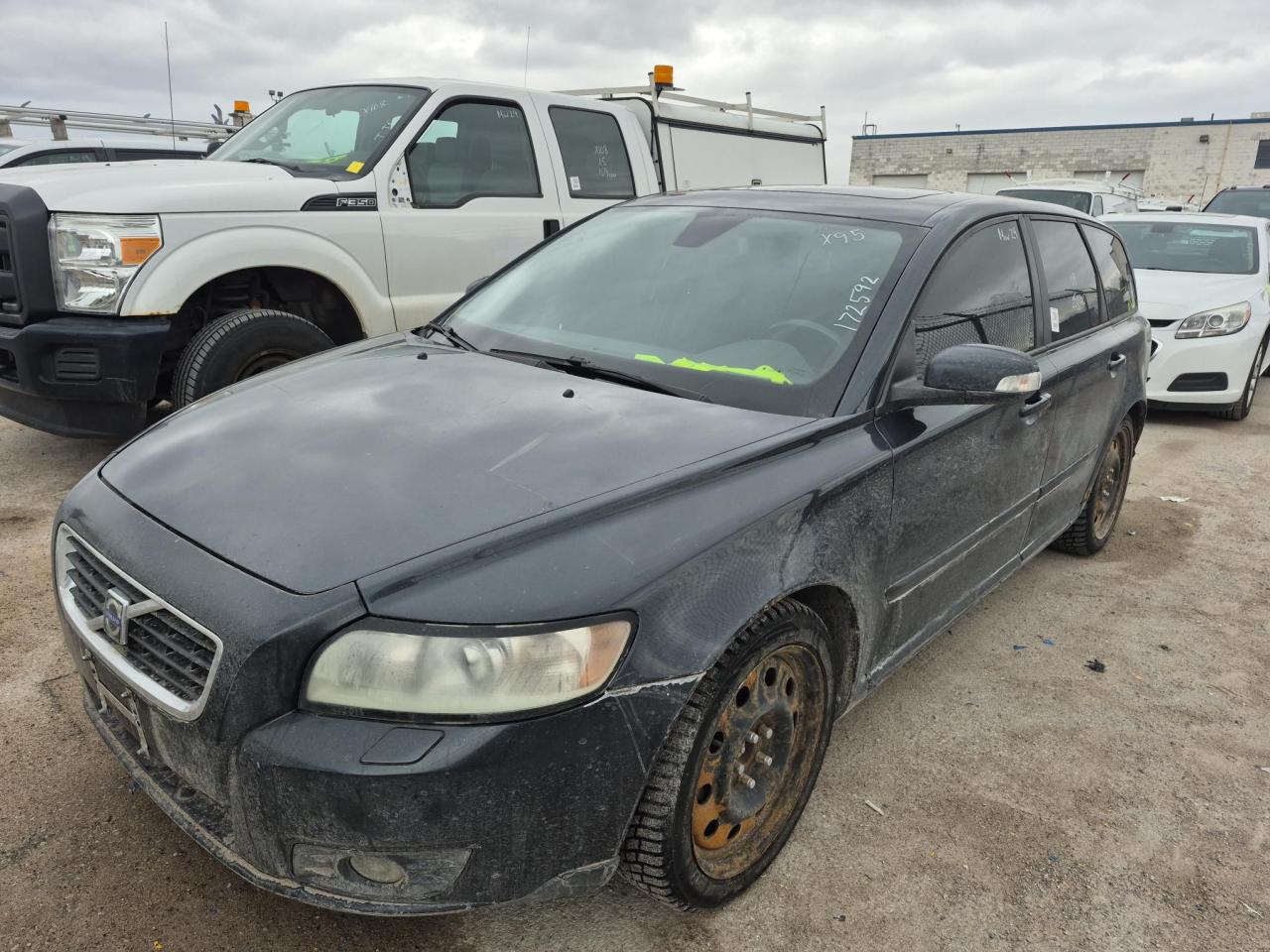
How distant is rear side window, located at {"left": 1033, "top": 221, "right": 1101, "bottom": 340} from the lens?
135 inches

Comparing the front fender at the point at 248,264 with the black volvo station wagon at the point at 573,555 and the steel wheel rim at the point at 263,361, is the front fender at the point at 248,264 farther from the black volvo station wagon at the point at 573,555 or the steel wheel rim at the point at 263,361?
the black volvo station wagon at the point at 573,555

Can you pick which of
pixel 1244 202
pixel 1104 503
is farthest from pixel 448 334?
pixel 1244 202

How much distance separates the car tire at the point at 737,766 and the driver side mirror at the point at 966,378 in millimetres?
710

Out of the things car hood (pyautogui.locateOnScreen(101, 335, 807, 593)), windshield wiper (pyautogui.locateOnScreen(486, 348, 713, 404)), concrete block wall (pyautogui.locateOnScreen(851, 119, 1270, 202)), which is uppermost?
concrete block wall (pyautogui.locateOnScreen(851, 119, 1270, 202))

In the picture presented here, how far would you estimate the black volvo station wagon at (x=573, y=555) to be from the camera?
1.62 metres

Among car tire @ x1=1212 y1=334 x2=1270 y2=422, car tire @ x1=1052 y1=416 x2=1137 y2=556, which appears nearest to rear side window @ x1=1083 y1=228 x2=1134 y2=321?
car tire @ x1=1052 y1=416 x2=1137 y2=556

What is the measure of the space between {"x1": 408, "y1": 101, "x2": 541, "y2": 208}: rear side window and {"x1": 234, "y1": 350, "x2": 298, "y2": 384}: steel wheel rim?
1151 millimetres

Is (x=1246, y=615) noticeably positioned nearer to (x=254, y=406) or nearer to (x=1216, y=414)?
(x=254, y=406)

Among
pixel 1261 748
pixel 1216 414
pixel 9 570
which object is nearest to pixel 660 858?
pixel 1261 748

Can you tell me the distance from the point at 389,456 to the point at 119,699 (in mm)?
756

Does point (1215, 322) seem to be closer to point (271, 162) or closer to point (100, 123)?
point (271, 162)

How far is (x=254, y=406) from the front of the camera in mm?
2389

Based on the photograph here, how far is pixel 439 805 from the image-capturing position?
5.20ft

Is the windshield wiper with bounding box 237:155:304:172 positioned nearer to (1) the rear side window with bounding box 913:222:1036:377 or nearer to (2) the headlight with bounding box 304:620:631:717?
(1) the rear side window with bounding box 913:222:1036:377
